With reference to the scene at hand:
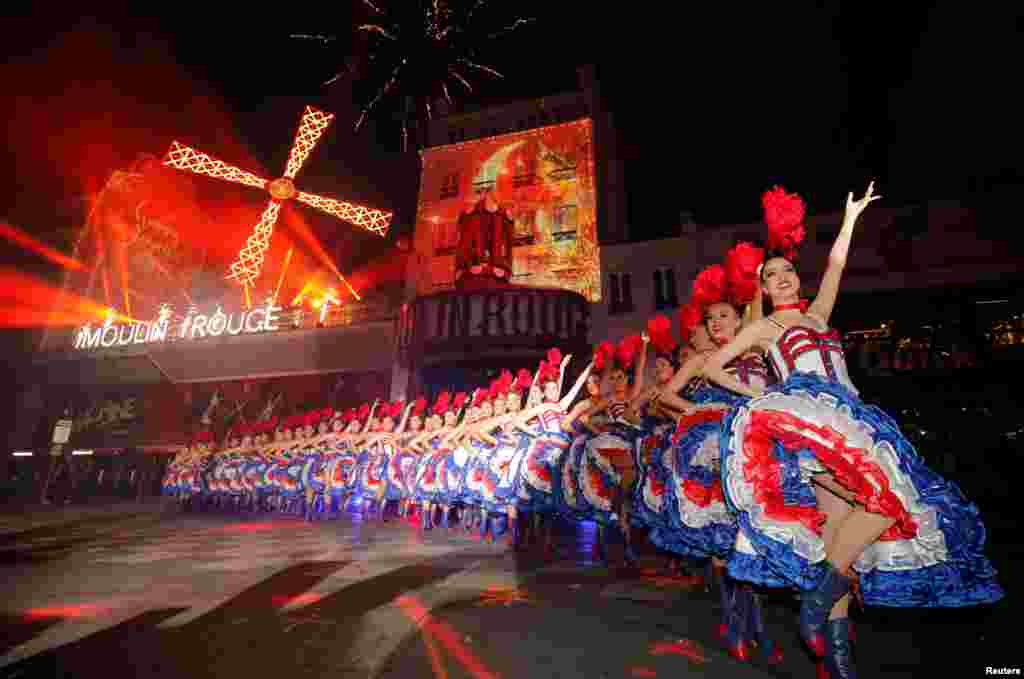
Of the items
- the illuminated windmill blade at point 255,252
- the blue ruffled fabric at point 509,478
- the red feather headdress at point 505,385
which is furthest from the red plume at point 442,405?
the illuminated windmill blade at point 255,252

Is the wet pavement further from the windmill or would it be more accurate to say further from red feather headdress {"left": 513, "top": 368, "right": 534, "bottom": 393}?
the windmill

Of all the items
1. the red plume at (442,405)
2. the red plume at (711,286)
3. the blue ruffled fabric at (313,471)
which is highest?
the red plume at (711,286)

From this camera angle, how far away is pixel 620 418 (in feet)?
16.8

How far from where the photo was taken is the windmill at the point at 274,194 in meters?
21.6

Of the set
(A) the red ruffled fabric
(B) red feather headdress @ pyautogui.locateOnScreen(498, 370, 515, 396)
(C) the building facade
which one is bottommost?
(A) the red ruffled fabric

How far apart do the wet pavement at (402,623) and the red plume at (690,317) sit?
2.08 meters

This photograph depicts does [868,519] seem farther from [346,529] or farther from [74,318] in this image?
[74,318]

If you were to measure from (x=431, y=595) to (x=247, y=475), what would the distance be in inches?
396

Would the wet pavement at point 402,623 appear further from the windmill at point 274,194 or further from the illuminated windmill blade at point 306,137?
the illuminated windmill blade at point 306,137

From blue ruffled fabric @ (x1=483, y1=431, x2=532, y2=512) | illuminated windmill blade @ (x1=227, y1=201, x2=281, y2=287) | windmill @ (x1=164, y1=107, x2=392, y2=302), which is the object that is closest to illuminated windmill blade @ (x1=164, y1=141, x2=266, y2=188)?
windmill @ (x1=164, y1=107, x2=392, y2=302)

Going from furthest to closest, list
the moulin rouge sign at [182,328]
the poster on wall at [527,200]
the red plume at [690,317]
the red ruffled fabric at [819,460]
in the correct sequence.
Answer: the moulin rouge sign at [182,328], the poster on wall at [527,200], the red plume at [690,317], the red ruffled fabric at [819,460]

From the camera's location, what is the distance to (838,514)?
2033mm

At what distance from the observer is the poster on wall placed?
16219mm

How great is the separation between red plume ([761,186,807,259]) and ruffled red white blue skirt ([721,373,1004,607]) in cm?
105
